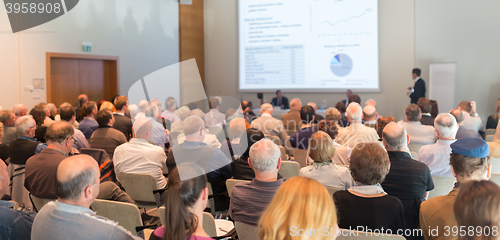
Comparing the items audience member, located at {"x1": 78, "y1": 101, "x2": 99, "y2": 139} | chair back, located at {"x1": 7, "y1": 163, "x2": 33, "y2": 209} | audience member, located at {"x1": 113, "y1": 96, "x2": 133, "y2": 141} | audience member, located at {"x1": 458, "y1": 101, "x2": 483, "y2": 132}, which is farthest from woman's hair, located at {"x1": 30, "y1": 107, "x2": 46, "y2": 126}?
audience member, located at {"x1": 458, "y1": 101, "x2": 483, "y2": 132}

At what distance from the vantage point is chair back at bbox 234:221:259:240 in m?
2.28

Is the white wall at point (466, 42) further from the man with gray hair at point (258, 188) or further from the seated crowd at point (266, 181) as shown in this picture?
the man with gray hair at point (258, 188)

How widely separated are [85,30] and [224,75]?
4476 millimetres

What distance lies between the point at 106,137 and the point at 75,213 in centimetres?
274

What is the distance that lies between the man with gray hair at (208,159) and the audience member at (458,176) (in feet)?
6.02

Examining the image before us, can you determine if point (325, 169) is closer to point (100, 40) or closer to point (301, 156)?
point (301, 156)

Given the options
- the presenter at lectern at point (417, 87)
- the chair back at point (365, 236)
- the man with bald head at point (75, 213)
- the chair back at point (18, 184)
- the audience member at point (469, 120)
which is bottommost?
the chair back at point (18, 184)

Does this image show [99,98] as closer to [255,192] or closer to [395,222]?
[255,192]

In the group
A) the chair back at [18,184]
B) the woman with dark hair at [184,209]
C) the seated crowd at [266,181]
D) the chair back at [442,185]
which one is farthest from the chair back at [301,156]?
the chair back at [18,184]

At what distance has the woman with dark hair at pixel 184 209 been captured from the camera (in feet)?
4.98

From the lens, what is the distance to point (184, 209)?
1.55 metres

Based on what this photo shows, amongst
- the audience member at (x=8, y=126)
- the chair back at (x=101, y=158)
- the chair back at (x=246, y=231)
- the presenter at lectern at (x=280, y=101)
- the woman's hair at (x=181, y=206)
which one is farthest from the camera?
the presenter at lectern at (x=280, y=101)

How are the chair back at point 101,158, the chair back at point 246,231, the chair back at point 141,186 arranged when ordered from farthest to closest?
the chair back at point 101,158
the chair back at point 141,186
the chair back at point 246,231

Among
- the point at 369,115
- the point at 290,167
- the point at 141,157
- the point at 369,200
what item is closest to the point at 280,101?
the point at 369,115
